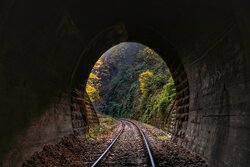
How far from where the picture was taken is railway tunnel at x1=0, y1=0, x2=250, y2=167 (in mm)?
6109

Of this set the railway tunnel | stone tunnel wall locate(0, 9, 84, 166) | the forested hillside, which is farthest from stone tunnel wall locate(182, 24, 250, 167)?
the forested hillside

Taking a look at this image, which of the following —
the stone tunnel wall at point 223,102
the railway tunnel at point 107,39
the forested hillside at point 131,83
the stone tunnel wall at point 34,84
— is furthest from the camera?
the forested hillside at point 131,83

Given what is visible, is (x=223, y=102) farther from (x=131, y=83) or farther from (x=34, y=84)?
(x=131, y=83)

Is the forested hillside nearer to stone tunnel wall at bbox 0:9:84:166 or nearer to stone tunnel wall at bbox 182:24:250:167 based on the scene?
stone tunnel wall at bbox 182:24:250:167

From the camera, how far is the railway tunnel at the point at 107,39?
611 centimetres

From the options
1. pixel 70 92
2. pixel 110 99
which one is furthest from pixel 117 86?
pixel 70 92

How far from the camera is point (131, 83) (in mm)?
68562

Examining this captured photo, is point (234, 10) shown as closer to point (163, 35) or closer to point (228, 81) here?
point (228, 81)

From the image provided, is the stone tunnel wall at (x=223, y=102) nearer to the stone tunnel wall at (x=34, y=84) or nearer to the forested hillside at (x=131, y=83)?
the stone tunnel wall at (x=34, y=84)

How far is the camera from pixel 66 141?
1060 centimetres

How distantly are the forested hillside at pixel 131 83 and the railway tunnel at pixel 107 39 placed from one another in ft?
40.3

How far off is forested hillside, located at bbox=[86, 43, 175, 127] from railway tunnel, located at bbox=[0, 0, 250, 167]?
40.3ft

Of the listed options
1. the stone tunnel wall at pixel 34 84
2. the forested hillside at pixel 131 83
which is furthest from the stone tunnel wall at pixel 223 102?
the forested hillside at pixel 131 83

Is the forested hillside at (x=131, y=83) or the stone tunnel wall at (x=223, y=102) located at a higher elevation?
the forested hillside at (x=131, y=83)
